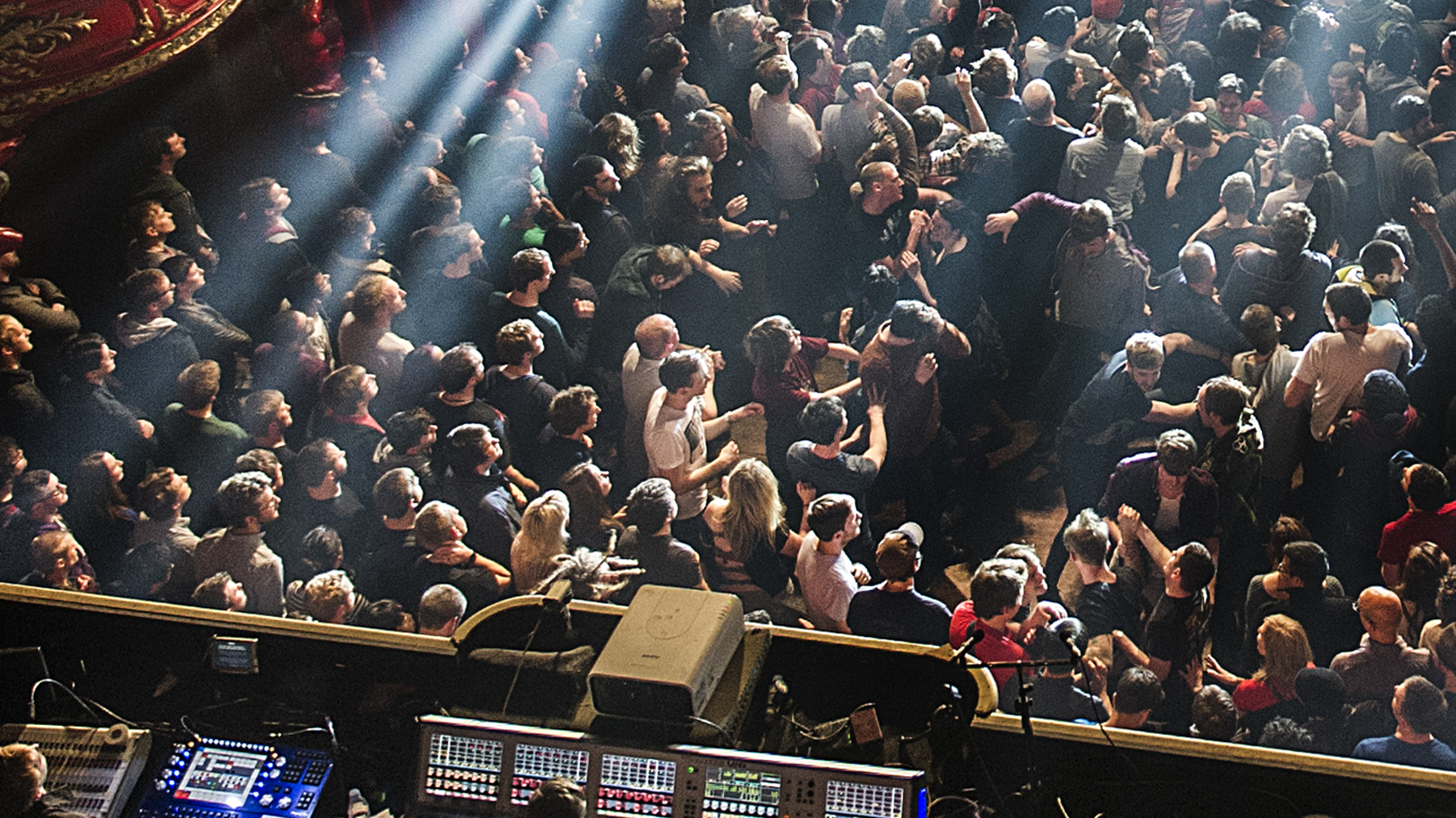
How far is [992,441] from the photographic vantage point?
736 cm

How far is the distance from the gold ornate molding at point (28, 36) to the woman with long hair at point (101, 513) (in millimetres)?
2576

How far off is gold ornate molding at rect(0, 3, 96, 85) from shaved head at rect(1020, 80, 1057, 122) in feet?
18.8

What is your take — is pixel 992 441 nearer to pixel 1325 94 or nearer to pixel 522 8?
pixel 1325 94

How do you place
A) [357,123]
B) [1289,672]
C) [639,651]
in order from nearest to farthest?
[639,651]
[1289,672]
[357,123]

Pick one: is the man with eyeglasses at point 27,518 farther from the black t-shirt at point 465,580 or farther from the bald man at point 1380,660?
the bald man at point 1380,660

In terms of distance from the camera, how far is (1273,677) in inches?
246

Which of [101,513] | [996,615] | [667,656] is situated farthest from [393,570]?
[996,615]

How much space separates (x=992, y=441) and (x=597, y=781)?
130 inches

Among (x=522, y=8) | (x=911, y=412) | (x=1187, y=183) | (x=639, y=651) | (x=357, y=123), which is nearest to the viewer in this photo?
(x=639, y=651)

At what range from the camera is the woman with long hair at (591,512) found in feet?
23.6

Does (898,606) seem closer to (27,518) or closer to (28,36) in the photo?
(27,518)

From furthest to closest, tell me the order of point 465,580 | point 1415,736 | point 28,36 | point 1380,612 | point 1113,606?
point 28,36
point 465,580
point 1113,606
point 1380,612
point 1415,736

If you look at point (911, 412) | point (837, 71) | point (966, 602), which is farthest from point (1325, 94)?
point (966, 602)

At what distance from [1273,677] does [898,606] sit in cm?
171
